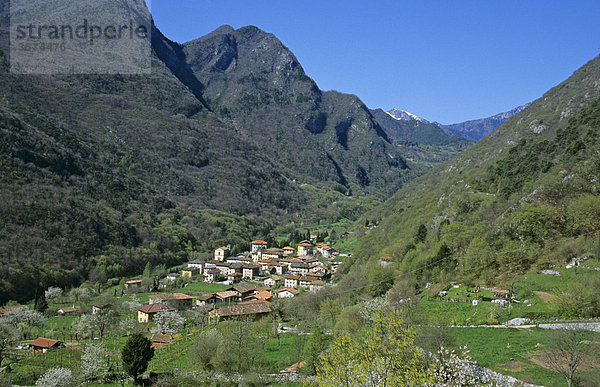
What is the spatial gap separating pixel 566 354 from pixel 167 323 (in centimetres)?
3951

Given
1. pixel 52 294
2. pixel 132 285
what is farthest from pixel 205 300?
pixel 52 294

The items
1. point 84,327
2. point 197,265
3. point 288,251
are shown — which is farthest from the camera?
point 288,251

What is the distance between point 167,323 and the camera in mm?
44250

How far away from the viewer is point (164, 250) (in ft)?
301

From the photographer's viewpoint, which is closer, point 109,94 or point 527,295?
point 527,295

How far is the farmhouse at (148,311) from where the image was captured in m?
49.8

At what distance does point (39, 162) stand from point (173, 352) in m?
77.2

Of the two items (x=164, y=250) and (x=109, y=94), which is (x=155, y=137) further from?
Result: (x=164, y=250)

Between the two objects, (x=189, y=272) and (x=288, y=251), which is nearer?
(x=189, y=272)

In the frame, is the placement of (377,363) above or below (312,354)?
above

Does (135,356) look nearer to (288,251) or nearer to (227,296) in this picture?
(227,296)

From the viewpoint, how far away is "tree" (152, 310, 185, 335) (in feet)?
141

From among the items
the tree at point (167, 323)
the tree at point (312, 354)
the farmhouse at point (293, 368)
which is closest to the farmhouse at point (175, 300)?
the tree at point (167, 323)

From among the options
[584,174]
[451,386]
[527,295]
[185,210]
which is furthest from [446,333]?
[185,210]
